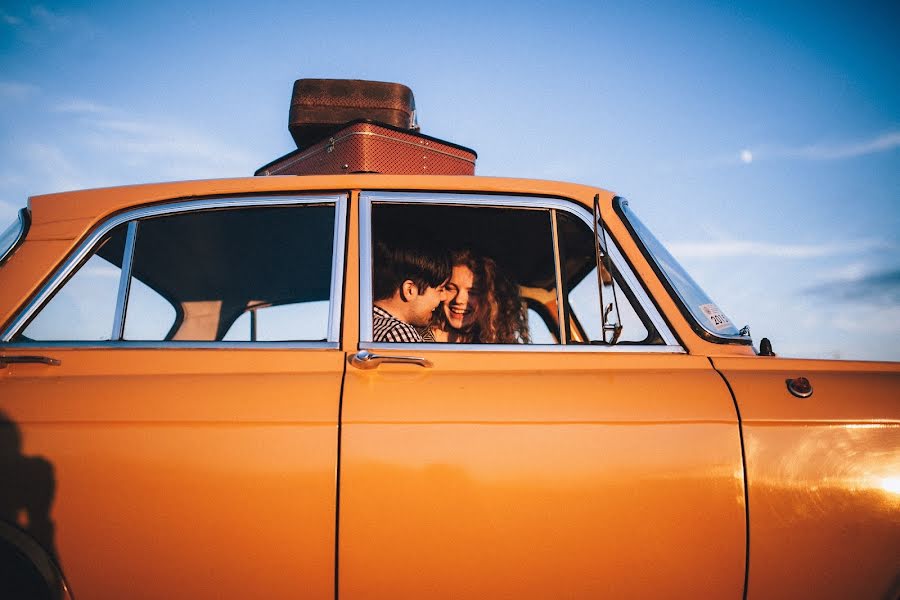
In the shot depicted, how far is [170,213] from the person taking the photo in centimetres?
195

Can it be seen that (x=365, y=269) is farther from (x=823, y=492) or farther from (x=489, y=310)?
(x=823, y=492)

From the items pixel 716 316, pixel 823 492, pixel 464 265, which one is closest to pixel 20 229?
pixel 464 265

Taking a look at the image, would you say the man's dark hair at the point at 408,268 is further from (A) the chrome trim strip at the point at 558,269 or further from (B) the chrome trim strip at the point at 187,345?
(A) the chrome trim strip at the point at 558,269

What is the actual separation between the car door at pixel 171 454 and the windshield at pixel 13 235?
69 millimetres

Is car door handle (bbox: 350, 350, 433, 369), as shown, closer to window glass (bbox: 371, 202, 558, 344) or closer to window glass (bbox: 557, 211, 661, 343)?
window glass (bbox: 371, 202, 558, 344)

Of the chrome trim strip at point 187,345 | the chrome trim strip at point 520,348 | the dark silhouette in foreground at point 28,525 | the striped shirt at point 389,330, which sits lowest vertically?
the dark silhouette in foreground at point 28,525

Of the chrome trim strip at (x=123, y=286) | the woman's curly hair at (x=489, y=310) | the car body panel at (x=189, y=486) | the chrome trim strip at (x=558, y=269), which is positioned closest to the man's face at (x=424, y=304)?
the woman's curly hair at (x=489, y=310)

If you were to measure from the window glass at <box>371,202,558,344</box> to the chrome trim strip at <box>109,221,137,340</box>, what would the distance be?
0.87 m

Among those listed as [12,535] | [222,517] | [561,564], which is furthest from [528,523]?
[12,535]

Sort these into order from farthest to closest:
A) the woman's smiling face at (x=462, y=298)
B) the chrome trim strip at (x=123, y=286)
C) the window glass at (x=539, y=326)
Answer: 1. the window glass at (x=539, y=326)
2. the woman's smiling face at (x=462, y=298)
3. the chrome trim strip at (x=123, y=286)

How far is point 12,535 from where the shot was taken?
148 cm

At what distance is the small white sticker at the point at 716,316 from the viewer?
184 cm

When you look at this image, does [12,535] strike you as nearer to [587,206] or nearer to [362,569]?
[362,569]

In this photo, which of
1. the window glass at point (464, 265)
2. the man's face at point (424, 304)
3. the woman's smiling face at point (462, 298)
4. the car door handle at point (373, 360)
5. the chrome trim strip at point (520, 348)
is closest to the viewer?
the car door handle at point (373, 360)
